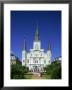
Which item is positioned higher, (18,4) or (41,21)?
(18,4)

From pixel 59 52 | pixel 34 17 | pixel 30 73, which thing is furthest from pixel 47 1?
pixel 30 73

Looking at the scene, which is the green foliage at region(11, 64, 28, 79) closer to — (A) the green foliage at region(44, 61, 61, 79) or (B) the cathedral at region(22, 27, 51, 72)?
(B) the cathedral at region(22, 27, 51, 72)

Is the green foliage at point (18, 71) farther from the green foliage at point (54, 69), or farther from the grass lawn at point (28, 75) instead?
the green foliage at point (54, 69)

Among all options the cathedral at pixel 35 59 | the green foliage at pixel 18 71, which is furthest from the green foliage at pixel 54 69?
the green foliage at pixel 18 71

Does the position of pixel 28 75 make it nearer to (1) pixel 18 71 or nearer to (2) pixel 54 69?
(1) pixel 18 71

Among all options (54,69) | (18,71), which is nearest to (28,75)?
(18,71)

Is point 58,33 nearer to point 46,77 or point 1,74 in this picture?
point 46,77

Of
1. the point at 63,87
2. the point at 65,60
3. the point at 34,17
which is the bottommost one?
the point at 63,87
